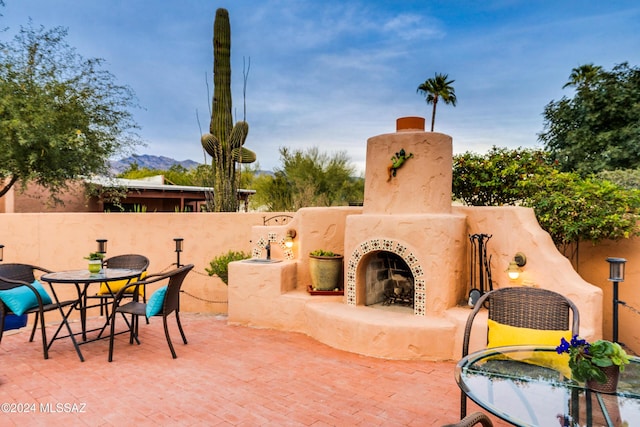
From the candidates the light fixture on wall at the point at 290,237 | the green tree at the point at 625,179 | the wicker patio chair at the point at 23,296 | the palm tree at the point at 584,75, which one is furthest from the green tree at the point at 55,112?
the palm tree at the point at 584,75

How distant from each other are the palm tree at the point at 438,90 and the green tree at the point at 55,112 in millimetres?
18603

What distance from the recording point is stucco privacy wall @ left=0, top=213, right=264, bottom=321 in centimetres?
753

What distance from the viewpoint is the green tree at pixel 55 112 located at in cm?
654

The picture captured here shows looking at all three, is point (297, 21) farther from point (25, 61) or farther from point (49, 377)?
point (49, 377)

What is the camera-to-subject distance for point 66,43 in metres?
7.47

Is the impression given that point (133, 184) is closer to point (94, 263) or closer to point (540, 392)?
point (94, 263)

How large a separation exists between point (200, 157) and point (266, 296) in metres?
5.37

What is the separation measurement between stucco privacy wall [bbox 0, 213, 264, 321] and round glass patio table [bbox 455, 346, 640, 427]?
19.4ft

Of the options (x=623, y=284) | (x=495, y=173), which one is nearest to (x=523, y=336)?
(x=623, y=284)

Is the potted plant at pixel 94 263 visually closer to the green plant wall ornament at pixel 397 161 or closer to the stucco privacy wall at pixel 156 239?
the stucco privacy wall at pixel 156 239

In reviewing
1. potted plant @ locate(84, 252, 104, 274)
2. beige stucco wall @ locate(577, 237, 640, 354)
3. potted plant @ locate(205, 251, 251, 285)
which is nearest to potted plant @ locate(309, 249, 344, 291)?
potted plant @ locate(205, 251, 251, 285)

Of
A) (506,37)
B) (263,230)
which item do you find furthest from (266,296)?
(506,37)

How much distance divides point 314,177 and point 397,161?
482 inches

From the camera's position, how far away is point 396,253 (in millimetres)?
5098
